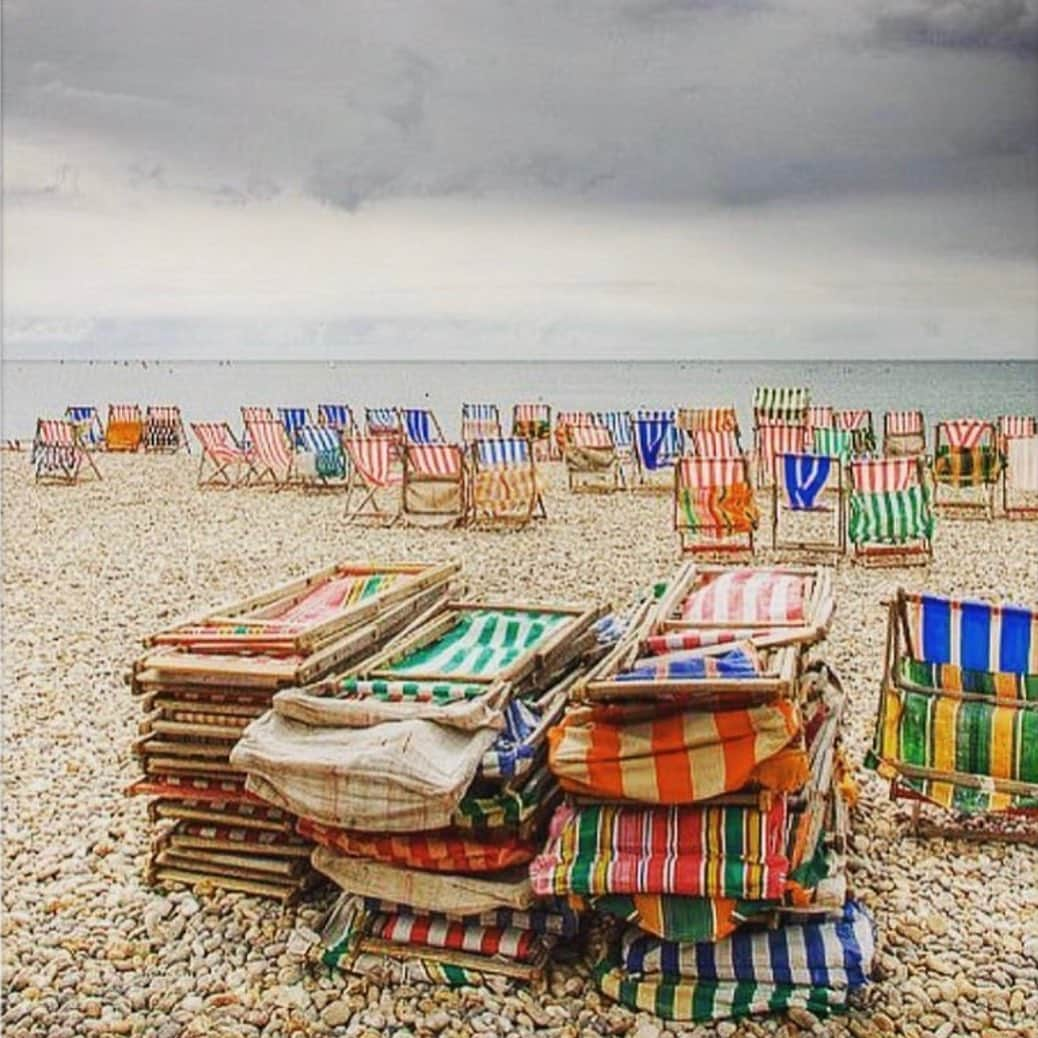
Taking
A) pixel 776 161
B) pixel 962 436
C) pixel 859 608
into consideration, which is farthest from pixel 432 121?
pixel 962 436

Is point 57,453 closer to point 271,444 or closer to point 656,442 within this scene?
point 271,444

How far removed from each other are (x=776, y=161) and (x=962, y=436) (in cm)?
707

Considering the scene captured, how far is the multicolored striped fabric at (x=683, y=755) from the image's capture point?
2.47m

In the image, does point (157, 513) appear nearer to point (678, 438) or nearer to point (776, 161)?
point (678, 438)

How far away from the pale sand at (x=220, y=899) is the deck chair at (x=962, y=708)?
0.79 feet

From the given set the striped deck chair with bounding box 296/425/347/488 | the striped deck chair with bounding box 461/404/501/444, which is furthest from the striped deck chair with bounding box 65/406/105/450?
the striped deck chair with bounding box 296/425/347/488

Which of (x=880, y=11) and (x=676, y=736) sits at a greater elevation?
(x=880, y=11)

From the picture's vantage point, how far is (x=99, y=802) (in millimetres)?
3699

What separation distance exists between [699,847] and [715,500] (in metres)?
5.18

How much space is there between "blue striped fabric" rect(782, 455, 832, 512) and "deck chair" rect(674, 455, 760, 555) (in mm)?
293

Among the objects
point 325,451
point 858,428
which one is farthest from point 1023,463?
point 325,451

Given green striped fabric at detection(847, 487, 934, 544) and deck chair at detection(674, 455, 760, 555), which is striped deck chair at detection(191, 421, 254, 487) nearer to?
deck chair at detection(674, 455, 760, 555)

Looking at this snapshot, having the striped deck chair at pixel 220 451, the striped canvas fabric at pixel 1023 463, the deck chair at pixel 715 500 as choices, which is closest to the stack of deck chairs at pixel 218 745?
the deck chair at pixel 715 500

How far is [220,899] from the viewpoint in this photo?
304 cm
